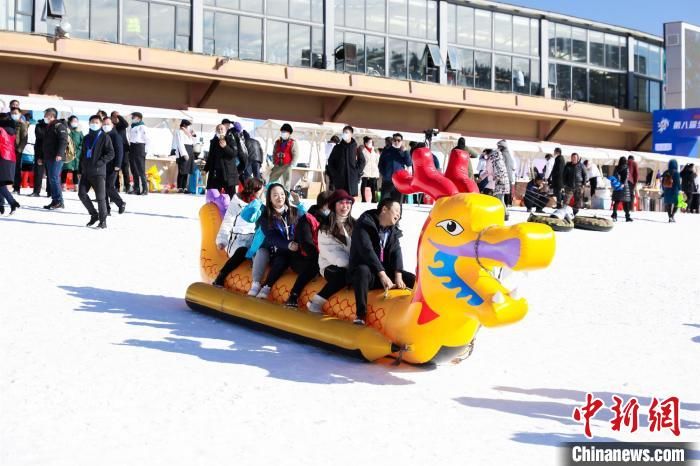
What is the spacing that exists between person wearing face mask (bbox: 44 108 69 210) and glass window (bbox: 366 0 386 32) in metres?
20.6

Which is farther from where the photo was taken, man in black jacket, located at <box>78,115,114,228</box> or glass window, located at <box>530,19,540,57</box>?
glass window, located at <box>530,19,540,57</box>

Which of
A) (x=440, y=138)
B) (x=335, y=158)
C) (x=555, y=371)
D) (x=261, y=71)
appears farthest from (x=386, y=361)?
(x=261, y=71)

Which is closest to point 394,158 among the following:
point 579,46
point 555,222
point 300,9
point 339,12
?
point 555,222

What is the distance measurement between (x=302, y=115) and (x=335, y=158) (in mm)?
16317

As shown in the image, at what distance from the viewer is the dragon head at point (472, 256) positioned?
5484 millimetres

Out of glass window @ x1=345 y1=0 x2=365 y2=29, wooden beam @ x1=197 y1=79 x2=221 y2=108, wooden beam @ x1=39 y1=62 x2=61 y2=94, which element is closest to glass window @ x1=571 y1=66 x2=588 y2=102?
glass window @ x1=345 y1=0 x2=365 y2=29

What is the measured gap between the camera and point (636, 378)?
21.7 feet

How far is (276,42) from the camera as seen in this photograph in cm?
3097

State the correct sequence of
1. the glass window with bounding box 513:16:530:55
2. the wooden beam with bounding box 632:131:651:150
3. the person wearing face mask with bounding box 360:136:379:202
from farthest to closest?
the wooden beam with bounding box 632:131:651:150 < the glass window with bounding box 513:16:530:55 < the person wearing face mask with bounding box 360:136:379:202

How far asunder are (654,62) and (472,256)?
138 feet

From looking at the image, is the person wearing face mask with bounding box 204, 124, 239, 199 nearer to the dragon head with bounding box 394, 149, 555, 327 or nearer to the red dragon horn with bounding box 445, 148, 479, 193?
the red dragon horn with bounding box 445, 148, 479, 193

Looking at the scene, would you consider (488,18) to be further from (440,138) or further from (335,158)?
(335,158)

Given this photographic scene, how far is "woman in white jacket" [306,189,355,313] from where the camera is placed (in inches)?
276

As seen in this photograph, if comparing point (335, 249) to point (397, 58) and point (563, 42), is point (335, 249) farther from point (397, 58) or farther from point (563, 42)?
point (563, 42)
